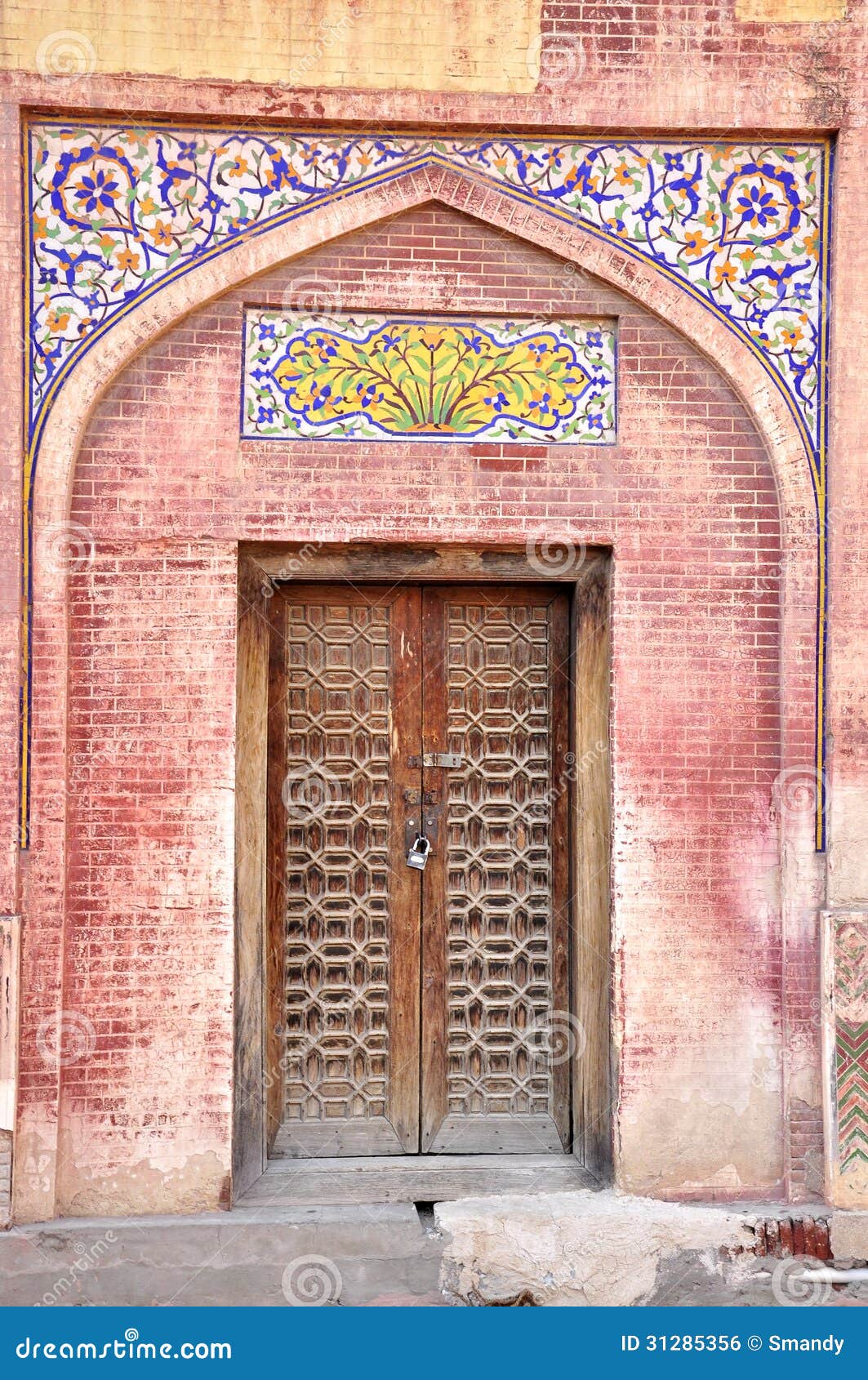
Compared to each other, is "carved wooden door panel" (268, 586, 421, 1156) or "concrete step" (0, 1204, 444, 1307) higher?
"carved wooden door panel" (268, 586, 421, 1156)

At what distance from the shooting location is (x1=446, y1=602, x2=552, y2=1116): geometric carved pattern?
15.8 feet

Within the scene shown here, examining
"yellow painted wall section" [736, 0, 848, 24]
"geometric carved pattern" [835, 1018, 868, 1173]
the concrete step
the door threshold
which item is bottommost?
the concrete step

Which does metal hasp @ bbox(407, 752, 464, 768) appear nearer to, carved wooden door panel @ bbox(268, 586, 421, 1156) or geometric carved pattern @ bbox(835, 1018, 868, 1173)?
carved wooden door panel @ bbox(268, 586, 421, 1156)

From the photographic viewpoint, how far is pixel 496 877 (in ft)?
15.9

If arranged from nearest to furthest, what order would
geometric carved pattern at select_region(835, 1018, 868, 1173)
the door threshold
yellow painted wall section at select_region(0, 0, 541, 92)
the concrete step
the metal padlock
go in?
1. the concrete step
2. yellow painted wall section at select_region(0, 0, 541, 92)
3. geometric carved pattern at select_region(835, 1018, 868, 1173)
4. the door threshold
5. the metal padlock

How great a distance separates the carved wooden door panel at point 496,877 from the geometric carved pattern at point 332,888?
0.69ft

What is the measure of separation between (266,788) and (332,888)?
0.47 m

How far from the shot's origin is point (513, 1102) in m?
4.84

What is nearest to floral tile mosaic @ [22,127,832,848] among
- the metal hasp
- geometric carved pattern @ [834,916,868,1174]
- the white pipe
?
geometric carved pattern @ [834,916,868,1174]

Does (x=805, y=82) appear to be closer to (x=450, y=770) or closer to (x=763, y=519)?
(x=763, y=519)

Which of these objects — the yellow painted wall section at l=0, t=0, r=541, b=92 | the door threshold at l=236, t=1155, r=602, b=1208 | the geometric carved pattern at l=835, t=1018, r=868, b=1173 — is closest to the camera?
the yellow painted wall section at l=0, t=0, r=541, b=92

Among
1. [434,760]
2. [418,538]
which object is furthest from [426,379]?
[434,760]

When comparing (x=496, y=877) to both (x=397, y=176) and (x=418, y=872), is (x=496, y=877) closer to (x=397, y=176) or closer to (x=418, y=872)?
(x=418, y=872)

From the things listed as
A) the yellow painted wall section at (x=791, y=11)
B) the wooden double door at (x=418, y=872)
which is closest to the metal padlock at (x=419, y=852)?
the wooden double door at (x=418, y=872)
